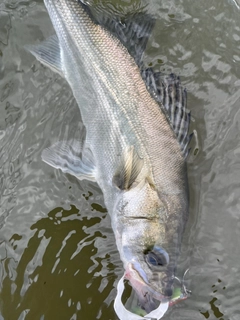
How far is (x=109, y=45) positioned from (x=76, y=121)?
63cm

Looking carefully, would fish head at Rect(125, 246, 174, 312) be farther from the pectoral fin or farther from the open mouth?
the pectoral fin

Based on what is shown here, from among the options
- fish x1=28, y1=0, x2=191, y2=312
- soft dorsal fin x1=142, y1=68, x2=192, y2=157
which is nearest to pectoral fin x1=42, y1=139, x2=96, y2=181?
fish x1=28, y1=0, x2=191, y2=312

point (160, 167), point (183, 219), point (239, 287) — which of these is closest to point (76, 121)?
point (160, 167)

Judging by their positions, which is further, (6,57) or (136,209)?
(6,57)

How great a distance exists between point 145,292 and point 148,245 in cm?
24

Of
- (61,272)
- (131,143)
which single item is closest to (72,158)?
(131,143)

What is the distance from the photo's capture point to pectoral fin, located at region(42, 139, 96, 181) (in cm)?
278

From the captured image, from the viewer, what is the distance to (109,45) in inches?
104

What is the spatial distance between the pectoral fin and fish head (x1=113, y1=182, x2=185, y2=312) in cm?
42

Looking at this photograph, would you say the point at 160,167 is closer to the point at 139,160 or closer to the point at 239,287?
the point at 139,160

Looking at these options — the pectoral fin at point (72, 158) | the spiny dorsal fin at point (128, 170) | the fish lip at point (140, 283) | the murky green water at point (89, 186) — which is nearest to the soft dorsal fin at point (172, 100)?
the spiny dorsal fin at point (128, 170)

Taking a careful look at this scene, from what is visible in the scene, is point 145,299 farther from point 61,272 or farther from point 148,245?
point 61,272

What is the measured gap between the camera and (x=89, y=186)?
292cm

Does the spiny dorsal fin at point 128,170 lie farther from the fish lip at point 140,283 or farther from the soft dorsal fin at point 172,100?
the fish lip at point 140,283
